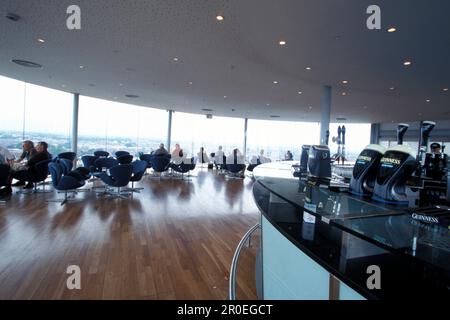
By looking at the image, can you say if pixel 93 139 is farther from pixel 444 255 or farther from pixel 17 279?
pixel 444 255

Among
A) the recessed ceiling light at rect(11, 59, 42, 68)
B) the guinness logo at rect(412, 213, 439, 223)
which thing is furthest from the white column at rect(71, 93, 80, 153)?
the guinness logo at rect(412, 213, 439, 223)

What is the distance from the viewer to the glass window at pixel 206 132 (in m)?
15.5

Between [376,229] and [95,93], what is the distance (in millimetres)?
11031

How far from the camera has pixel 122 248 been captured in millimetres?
3404

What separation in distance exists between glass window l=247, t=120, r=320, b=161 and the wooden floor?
11.7 m

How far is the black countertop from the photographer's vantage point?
2.88ft

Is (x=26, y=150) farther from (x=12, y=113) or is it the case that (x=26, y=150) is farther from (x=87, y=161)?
(x=12, y=113)

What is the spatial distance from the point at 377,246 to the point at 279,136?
17809 millimetres

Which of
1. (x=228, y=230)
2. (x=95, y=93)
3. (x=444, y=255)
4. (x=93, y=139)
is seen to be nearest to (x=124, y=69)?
(x=95, y=93)

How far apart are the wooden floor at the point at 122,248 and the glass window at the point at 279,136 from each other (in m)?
11.7

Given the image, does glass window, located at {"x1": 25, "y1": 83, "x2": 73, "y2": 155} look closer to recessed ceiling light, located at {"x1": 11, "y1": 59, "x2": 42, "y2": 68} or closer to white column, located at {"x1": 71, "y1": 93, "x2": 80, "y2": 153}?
white column, located at {"x1": 71, "y1": 93, "x2": 80, "y2": 153}

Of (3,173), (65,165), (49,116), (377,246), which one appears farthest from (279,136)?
(377,246)

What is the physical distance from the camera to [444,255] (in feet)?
3.14
